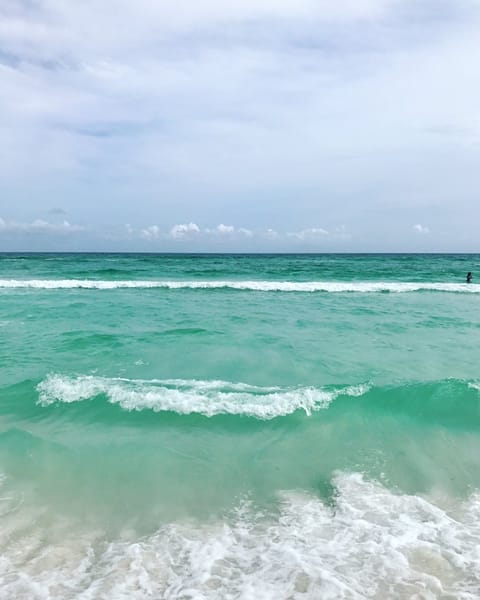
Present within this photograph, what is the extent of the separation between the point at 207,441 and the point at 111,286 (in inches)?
916

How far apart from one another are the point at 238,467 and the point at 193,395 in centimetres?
230

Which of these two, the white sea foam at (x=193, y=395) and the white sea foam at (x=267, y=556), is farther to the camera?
the white sea foam at (x=193, y=395)

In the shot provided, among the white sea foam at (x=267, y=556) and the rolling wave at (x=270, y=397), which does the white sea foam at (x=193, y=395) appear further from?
the white sea foam at (x=267, y=556)

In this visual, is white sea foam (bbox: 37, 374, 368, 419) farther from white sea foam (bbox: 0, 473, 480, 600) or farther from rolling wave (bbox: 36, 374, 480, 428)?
white sea foam (bbox: 0, 473, 480, 600)

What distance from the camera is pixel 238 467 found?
557 centimetres

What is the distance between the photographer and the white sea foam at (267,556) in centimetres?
355

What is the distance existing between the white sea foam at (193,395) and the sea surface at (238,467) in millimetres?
43

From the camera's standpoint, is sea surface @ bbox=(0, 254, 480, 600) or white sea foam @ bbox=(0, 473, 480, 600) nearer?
white sea foam @ bbox=(0, 473, 480, 600)

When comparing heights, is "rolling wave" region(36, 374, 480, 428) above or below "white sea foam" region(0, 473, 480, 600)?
above

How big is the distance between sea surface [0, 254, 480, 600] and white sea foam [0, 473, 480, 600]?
0.02 metres

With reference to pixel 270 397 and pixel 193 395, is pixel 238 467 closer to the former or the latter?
pixel 270 397

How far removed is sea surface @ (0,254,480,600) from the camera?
3750mm

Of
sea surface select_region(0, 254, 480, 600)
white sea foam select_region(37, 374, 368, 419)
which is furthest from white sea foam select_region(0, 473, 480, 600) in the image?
white sea foam select_region(37, 374, 368, 419)

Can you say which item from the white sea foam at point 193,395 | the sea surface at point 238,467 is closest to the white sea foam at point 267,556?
the sea surface at point 238,467
